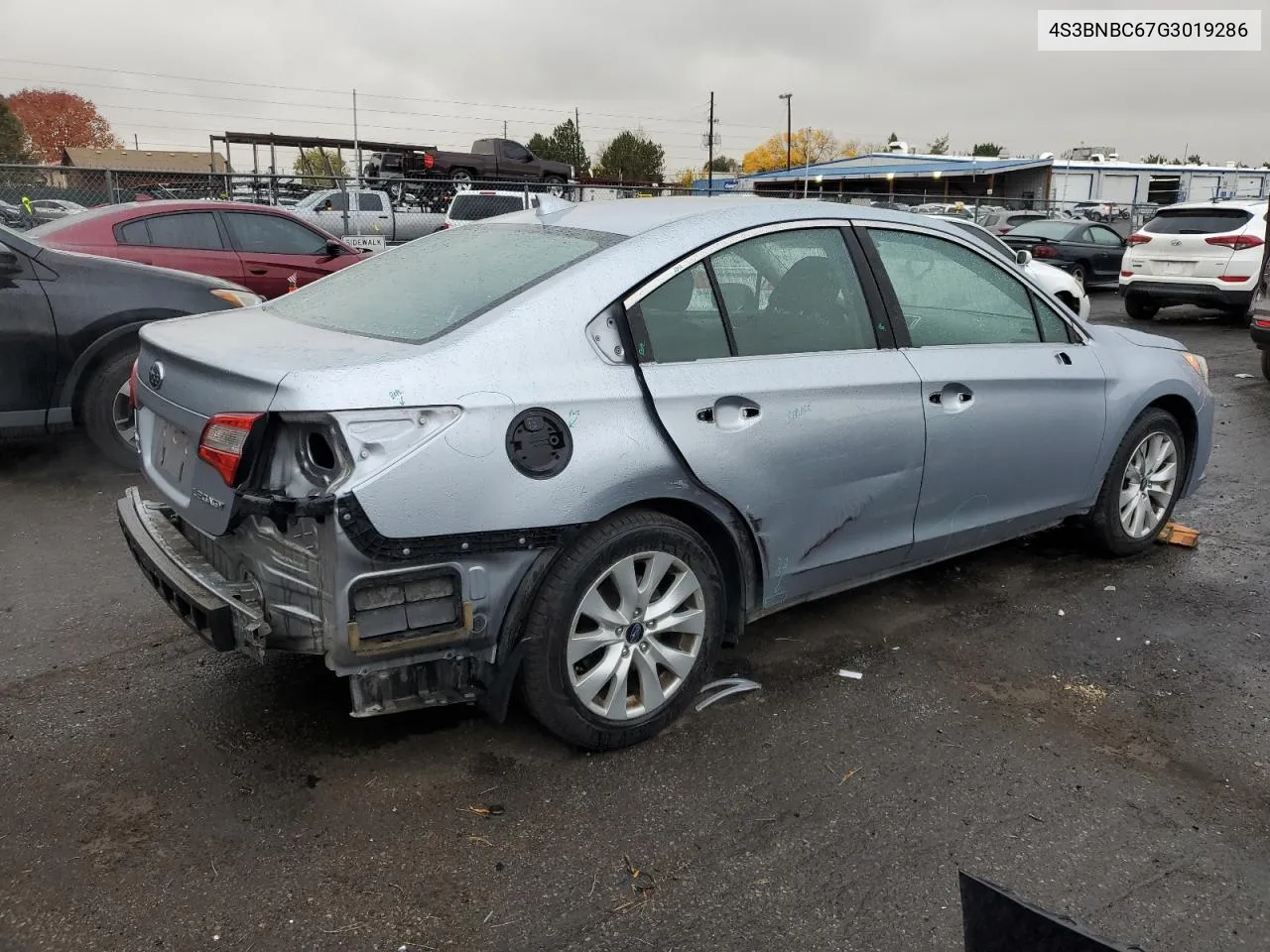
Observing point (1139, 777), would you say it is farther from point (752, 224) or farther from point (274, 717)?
point (274, 717)

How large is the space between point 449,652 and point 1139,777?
2.12m

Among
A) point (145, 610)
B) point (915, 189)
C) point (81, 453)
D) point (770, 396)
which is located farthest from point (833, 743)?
point (915, 189)

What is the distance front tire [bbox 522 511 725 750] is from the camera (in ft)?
9.58

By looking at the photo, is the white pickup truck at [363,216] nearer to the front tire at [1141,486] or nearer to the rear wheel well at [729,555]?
the front tire at [1141,486]

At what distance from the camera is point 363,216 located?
64.0ft

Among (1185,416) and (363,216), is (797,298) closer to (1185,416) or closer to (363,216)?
(1185,416)

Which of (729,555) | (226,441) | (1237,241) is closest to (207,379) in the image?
(226,441)

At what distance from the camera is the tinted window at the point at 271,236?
9.33 meters

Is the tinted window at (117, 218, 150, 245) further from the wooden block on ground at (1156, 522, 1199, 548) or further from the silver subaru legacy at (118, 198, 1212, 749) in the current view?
the wooden block on ground at (1156, 522, 1199, 548)

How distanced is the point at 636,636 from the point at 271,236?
7.79 metres

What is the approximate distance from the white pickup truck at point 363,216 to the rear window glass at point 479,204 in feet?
2.50

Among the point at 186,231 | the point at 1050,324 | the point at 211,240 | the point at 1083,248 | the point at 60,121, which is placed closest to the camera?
the point at 1050,324

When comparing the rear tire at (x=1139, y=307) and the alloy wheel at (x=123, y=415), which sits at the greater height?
the rear tire at (x=1139, y=307)

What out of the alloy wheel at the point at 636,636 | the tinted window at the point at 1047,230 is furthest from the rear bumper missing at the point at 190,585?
the tinted window at the point at 1047,230
